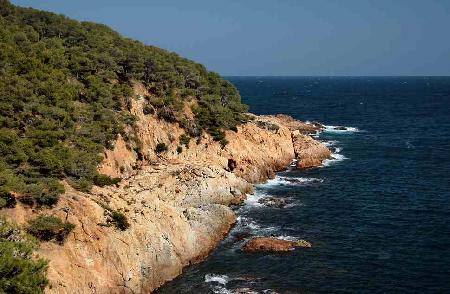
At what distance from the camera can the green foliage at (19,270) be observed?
28.7 metres

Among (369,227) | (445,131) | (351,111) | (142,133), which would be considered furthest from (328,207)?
(351,111)

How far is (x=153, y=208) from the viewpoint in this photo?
49281 mm

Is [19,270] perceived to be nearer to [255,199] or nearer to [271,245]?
[271,245]

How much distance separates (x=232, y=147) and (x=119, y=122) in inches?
837

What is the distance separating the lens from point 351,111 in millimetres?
173875

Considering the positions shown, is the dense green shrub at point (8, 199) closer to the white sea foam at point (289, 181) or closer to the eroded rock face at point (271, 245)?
the eroded rock face at point (271, 245)

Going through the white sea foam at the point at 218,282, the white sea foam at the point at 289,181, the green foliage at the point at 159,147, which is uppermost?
the green foliage at the point at 159,147

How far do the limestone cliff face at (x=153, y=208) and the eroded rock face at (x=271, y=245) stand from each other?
432cm

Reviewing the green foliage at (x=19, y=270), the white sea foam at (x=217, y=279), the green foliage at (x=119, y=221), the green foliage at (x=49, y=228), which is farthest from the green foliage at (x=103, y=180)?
the green foliage at (x=19, y=270)

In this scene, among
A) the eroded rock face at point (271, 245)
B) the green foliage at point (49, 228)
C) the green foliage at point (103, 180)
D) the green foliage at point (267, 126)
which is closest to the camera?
the green foliage at point (49, 228)

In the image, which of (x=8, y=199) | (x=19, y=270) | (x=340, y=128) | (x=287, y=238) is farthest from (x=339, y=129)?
(x=19, y=270)

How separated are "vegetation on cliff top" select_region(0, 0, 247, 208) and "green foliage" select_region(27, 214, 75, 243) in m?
2.51

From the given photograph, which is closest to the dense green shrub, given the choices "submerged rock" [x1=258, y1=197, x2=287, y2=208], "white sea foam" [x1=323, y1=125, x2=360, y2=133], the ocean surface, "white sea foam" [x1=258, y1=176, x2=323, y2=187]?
the ocean surface

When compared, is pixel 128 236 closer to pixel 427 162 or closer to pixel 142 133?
pixel 142 133
